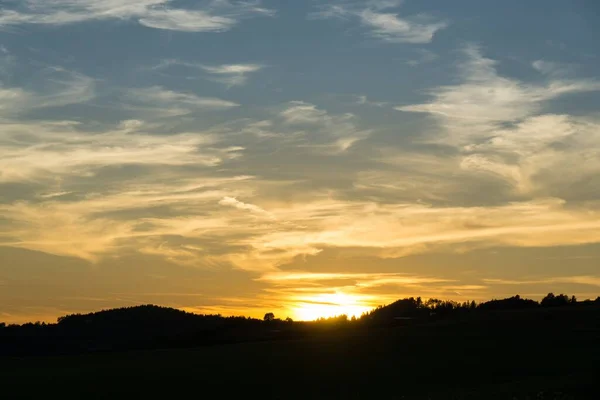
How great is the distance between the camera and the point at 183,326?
14975cm

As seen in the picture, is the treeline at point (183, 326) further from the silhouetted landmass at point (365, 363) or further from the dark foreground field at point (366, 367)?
the dark foreground field at point (366, 367)

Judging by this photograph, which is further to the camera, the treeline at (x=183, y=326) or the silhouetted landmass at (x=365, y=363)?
the treeline at (x=183, y=326)

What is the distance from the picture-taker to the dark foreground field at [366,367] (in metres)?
62.4

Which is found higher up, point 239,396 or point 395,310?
point 395,310

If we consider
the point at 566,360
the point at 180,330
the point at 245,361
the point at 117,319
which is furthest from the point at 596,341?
the point at 117,319

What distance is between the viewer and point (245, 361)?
271 ft

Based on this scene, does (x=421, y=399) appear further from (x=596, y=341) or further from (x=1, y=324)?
(x=1, y=324)

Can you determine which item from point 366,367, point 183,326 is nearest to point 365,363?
point 366,367

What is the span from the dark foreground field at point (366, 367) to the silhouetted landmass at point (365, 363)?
4.1 inches

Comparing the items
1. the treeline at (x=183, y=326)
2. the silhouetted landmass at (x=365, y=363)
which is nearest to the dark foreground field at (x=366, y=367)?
the silhouetted landmass at (x=365, y=363)

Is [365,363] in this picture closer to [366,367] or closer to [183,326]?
[366,367]

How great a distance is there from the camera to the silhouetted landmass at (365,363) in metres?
63.2

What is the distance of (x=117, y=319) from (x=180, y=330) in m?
21.6

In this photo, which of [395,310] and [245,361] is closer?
[245,361]
